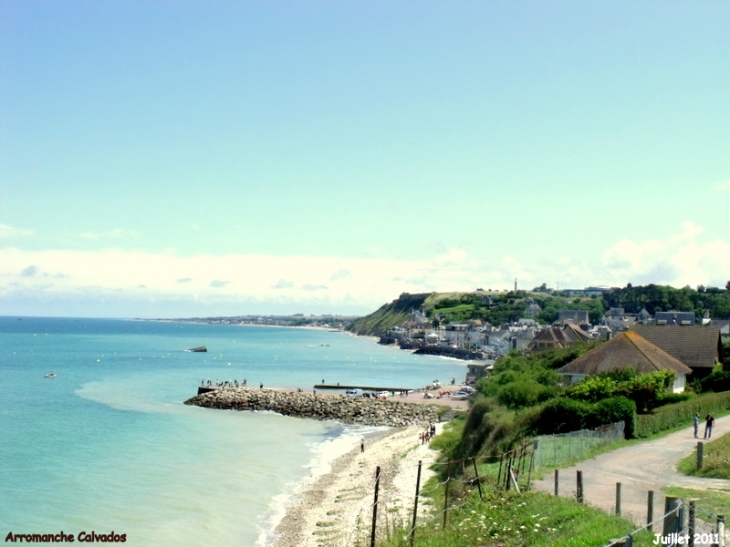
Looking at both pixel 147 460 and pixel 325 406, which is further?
pixel 325 406

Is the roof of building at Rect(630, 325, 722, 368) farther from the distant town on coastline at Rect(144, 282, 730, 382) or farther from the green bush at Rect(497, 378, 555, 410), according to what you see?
the distant town on coastline at Rect(144, 282, 730, 382)

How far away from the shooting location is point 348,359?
132m

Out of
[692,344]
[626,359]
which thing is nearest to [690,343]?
[692,344]

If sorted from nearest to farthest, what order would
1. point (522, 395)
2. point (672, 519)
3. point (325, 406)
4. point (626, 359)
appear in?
point (672, 519), point (522, 395), point (626, 359), point (325, 406)

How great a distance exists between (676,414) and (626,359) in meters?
7.32

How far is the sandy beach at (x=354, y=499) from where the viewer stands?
2283 cm

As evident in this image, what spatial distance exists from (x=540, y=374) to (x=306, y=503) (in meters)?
15.5

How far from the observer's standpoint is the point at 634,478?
768 inches

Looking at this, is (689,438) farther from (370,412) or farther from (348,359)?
(348,359)

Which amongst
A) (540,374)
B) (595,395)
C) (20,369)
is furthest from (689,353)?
(20,369)

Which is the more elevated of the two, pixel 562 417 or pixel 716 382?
pixel 716 382

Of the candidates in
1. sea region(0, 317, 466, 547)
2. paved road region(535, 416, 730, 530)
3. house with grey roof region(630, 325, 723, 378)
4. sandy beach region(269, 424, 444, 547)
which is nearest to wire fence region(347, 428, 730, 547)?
sandy beach region(269, 424, 444, 547)

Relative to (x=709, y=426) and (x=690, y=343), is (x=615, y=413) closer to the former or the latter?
(x=709, y=426)

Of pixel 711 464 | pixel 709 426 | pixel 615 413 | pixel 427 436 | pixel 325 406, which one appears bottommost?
pixel 325 406
